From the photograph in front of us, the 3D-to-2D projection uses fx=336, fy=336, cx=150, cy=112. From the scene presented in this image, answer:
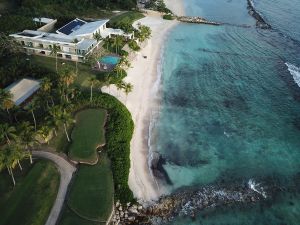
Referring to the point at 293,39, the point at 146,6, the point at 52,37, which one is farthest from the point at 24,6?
the point at 293,39

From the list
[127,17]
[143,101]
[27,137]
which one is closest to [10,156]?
[27,137]

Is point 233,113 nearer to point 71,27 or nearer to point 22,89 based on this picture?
point 22,89

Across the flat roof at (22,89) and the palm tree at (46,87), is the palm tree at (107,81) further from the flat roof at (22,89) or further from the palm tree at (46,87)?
the flat roof at (22,89)

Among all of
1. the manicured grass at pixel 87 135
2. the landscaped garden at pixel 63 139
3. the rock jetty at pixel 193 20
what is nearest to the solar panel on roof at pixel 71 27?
the landscaped garden at pixel 63 139

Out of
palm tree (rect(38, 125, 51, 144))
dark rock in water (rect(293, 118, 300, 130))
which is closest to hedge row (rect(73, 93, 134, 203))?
palm tree (rect(38, 125, 51, 144))

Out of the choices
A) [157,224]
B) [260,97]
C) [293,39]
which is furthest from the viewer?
[293,39]

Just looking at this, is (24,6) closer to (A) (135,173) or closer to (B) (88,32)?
(B) (88,32)
